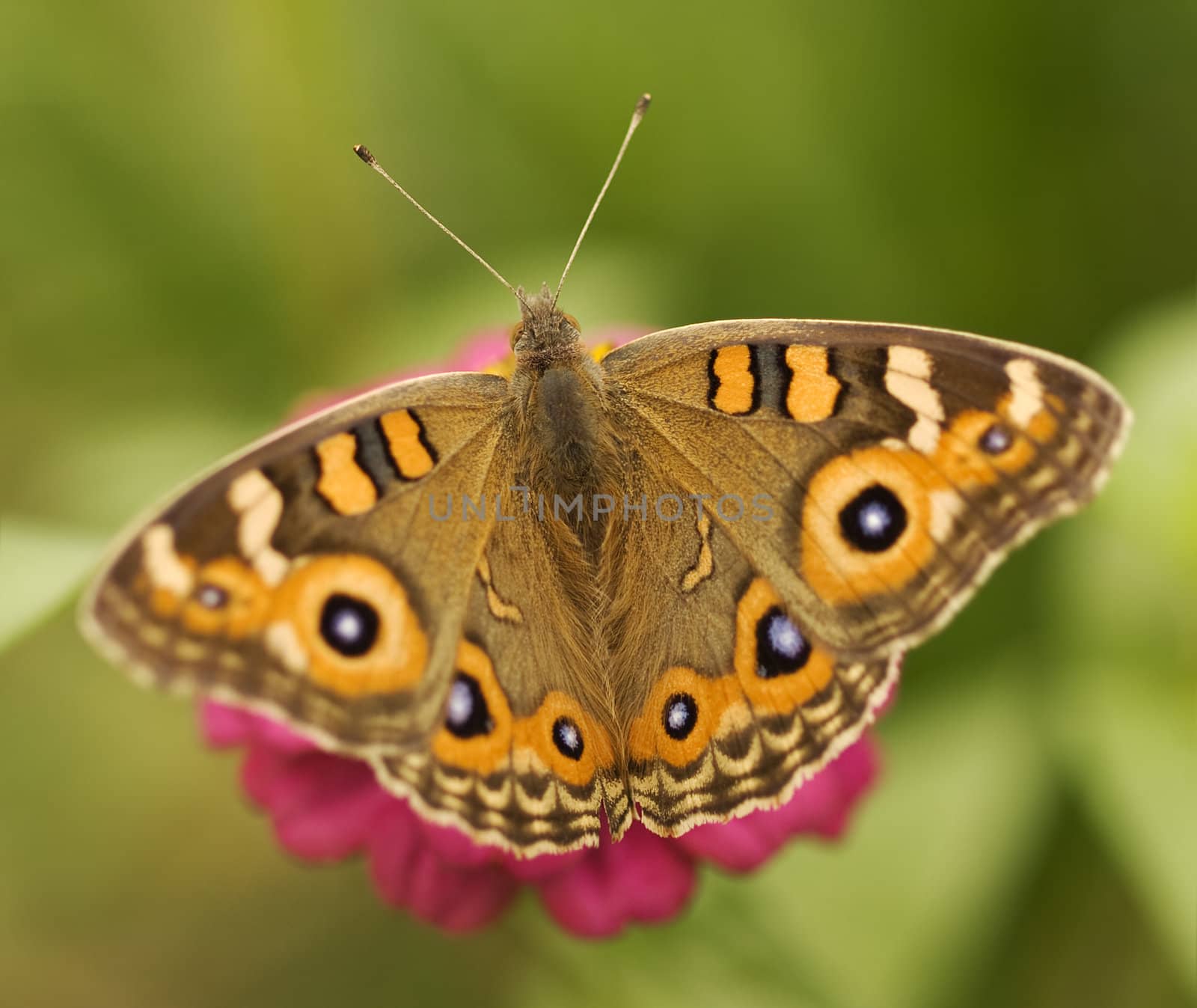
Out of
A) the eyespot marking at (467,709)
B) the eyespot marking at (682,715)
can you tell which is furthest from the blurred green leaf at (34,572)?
the eyespot marking at (682,715)

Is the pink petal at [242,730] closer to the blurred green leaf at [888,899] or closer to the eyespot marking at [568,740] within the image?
the eyespot marking at [568,740]

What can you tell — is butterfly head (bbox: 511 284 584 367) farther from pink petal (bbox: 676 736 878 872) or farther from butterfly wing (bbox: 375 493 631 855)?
pink petal (bbox: 676 736 878 872)

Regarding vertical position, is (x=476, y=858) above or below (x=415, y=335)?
below

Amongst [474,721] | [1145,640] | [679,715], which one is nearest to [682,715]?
[679,715]

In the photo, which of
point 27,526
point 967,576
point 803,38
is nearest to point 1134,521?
point 967,576

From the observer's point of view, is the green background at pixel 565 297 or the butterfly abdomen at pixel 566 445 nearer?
the butterfly abdomen at pixel 566 445

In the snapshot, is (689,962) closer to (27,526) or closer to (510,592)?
(510,592)
